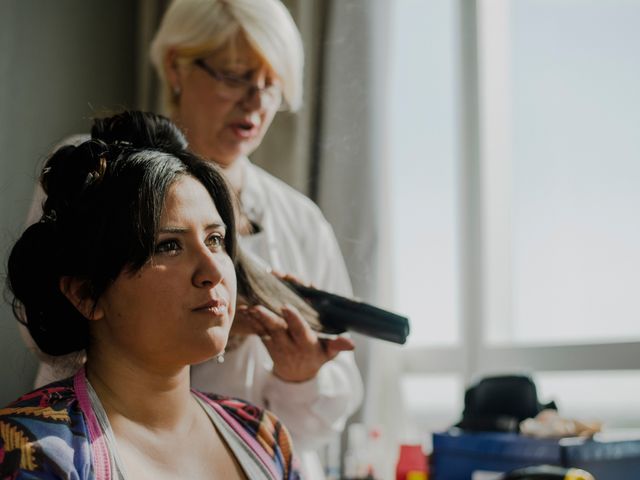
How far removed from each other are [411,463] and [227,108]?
0.86m

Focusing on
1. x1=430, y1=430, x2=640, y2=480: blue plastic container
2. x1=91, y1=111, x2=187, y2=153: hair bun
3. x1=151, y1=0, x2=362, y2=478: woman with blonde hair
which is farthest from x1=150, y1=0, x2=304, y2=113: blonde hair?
x1=430, y1=430, x2=640, y2=480: blue plastic container

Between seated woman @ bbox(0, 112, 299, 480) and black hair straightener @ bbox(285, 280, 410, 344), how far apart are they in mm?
226

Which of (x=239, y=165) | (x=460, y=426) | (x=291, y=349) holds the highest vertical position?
(x=239, y=165)

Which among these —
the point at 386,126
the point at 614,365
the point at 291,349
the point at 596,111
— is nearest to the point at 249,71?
the point at 291,349

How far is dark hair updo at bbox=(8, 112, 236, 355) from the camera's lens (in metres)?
0.89

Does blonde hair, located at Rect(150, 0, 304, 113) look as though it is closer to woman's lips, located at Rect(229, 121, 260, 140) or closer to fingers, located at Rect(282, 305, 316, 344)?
woman's lips, located at Rect(229, 121, 260, 140)

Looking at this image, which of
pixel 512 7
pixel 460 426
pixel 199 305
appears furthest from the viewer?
pixel 512 7

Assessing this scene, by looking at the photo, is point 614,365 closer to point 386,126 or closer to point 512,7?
point 386,126

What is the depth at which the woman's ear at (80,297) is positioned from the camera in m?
0.93

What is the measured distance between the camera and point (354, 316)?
46.5 inches

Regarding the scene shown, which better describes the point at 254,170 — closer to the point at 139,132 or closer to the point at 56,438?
the point at 139,132

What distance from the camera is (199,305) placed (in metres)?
0.91

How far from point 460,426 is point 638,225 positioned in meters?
0.59

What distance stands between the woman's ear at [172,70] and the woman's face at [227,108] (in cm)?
4
